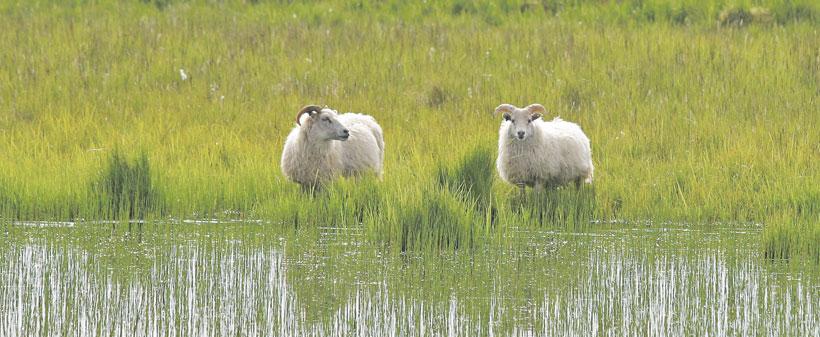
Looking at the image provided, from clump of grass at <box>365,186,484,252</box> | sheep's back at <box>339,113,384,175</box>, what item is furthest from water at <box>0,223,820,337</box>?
sheep's back at <box>339,113,384,175</box>

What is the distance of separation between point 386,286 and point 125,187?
4.35 meters

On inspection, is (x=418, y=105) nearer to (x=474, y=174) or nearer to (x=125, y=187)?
(x=474, y=174)

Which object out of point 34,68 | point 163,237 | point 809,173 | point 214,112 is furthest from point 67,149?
point 809,173

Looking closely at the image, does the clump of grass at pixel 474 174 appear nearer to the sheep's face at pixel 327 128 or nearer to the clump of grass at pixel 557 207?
the clump of grass at pixel 557 207

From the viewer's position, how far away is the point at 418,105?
18203 mm

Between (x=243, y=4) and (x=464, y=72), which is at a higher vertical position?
(x=243, y=4)

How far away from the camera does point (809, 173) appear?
13.4 metres

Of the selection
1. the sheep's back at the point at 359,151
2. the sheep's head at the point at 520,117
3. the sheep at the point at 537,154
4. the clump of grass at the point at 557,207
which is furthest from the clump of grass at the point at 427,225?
the sheep's back at the point at 359,151

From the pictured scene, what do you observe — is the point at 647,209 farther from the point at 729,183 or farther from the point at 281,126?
the point at 281,126

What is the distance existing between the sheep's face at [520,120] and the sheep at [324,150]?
1445mm

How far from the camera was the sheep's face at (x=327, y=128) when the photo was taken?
12.5 m

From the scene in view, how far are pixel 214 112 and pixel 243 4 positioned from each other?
750 centimetres

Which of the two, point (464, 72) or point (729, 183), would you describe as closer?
point (729, 183)

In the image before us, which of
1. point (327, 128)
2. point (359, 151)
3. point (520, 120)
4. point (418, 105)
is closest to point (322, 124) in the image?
point (327, 128)
